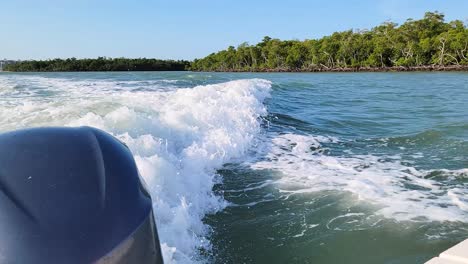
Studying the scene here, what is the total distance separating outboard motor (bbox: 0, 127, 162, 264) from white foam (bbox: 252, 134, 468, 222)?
113 inches

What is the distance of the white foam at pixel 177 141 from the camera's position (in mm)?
3256

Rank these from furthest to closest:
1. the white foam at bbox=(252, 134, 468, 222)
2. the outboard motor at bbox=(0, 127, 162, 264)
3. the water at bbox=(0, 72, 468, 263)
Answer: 1. the white foam at bbox=(252, 134, 468, 222)
2. the water at bbox=(0, 72, 468, 263)
3. the outboard motor at bbox=(0, 127, 162, 264)

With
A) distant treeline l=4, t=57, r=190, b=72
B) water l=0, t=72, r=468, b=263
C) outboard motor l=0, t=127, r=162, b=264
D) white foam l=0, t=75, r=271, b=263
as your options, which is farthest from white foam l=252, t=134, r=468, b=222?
distant treeline l=4, t=57, r=190, b=72

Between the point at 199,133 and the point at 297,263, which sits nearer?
the point at 297,263

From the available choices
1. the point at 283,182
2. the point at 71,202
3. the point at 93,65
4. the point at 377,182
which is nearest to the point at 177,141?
the point at 283,182

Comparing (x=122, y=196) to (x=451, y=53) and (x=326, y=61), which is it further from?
(x=326, y=61)

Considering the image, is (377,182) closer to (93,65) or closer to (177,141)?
(177,141)

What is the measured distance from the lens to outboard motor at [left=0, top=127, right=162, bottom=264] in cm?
120

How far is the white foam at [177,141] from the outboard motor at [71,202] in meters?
1.31

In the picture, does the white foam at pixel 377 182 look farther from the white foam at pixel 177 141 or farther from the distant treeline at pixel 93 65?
the distant treeline at pixel 93 65

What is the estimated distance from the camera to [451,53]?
193 ft

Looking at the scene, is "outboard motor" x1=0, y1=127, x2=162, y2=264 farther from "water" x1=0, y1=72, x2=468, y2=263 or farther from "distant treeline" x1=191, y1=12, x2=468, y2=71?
"distant treeline" x1=191, y1=12, x2=468, y2=71

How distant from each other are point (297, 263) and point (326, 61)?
78.6 metres

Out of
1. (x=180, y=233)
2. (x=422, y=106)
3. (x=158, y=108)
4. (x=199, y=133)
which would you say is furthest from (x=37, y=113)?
(x=422, y=106)
